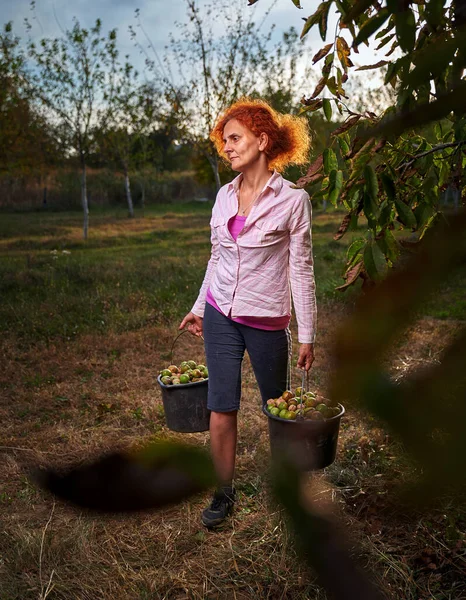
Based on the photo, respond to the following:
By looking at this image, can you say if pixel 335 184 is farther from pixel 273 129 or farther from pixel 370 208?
pixel 273 129

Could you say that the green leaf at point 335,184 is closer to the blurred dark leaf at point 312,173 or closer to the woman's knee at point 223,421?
the blurred dark leaf at point 312,173

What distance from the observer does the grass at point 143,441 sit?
47 cm

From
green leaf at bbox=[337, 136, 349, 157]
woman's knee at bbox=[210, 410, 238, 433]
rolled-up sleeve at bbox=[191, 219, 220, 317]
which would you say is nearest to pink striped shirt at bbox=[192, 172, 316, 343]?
rolled-up sleeve at bbox=[191, 219, 220, 317]

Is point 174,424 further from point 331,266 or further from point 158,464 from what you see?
point 331,266

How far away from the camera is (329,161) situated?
1.51m

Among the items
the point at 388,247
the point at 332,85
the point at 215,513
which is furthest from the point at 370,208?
the point at 215,513

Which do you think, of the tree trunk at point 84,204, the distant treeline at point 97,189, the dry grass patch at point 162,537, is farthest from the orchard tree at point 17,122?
the dry grass patch at point 162,537

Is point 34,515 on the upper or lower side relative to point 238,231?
lower

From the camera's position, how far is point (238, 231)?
2.75 metres

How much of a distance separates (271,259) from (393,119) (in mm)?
2541

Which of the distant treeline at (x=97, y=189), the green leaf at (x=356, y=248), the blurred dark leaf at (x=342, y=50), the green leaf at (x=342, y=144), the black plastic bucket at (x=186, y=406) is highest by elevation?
the blurred dark leaf at (x=342, y=50)

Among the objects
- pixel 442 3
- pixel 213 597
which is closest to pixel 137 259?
pixel 213 597

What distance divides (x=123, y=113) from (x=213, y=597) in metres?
21.4

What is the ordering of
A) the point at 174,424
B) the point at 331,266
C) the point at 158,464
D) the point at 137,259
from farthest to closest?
the point at 137,259, the point at 331,266, the point at 174,424, the point at 158,464
